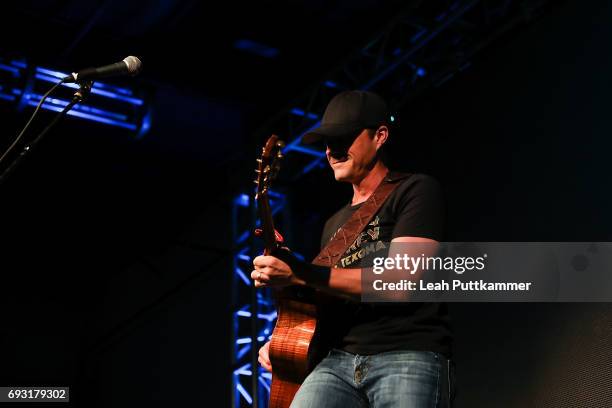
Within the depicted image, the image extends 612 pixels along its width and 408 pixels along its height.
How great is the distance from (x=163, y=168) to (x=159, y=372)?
8.99 ft

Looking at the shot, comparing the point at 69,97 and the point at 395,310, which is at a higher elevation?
the point at 69,97

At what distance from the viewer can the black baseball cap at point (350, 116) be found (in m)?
2.84

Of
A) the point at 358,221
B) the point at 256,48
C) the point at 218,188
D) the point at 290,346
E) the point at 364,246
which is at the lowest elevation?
the point at 290,346

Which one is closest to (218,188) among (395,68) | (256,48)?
(256,48)

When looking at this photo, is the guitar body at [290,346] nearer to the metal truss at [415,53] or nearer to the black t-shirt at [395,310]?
the black t-shirt at [395,310]

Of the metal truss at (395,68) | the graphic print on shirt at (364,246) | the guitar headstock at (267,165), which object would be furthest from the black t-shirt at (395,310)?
the metal truss at (395,68)

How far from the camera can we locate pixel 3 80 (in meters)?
6.92

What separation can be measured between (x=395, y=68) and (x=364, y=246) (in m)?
4.04

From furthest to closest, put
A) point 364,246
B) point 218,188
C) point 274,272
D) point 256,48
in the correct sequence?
1. point 218,188
2. point 256,48
3. point 364,246
4. point 274,272

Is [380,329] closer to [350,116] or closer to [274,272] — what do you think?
[274,272]

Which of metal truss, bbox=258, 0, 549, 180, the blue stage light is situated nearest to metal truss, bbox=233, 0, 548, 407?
metal truss, bbox=258, 0, 549, 180

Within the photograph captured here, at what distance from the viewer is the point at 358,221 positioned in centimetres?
278

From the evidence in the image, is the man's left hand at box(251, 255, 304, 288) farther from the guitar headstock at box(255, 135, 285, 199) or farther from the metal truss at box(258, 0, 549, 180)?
the metal truss at box(258, 0, 549, 180)

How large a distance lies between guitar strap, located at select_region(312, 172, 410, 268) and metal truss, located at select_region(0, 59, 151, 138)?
445cm
